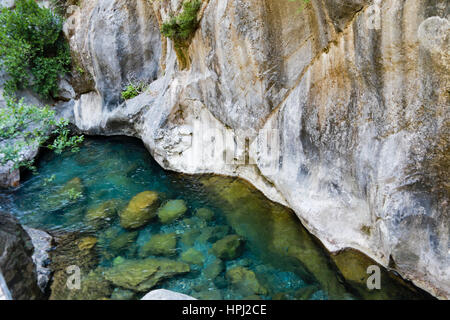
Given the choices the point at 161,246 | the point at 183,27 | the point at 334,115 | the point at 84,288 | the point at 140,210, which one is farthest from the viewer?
the point at 183,27

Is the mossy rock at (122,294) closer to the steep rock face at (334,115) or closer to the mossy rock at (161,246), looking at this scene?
the mossy rock at (161,246)

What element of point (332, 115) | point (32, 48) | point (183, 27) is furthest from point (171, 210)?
point (32, 48)

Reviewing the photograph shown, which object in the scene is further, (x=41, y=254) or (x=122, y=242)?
(x=122, y=242)

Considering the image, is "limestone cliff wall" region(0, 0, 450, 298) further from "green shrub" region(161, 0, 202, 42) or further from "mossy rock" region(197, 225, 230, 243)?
"mossy rock" region(197, 225, 230, 243)

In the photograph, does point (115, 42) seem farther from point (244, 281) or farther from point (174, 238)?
point (244, 281)
